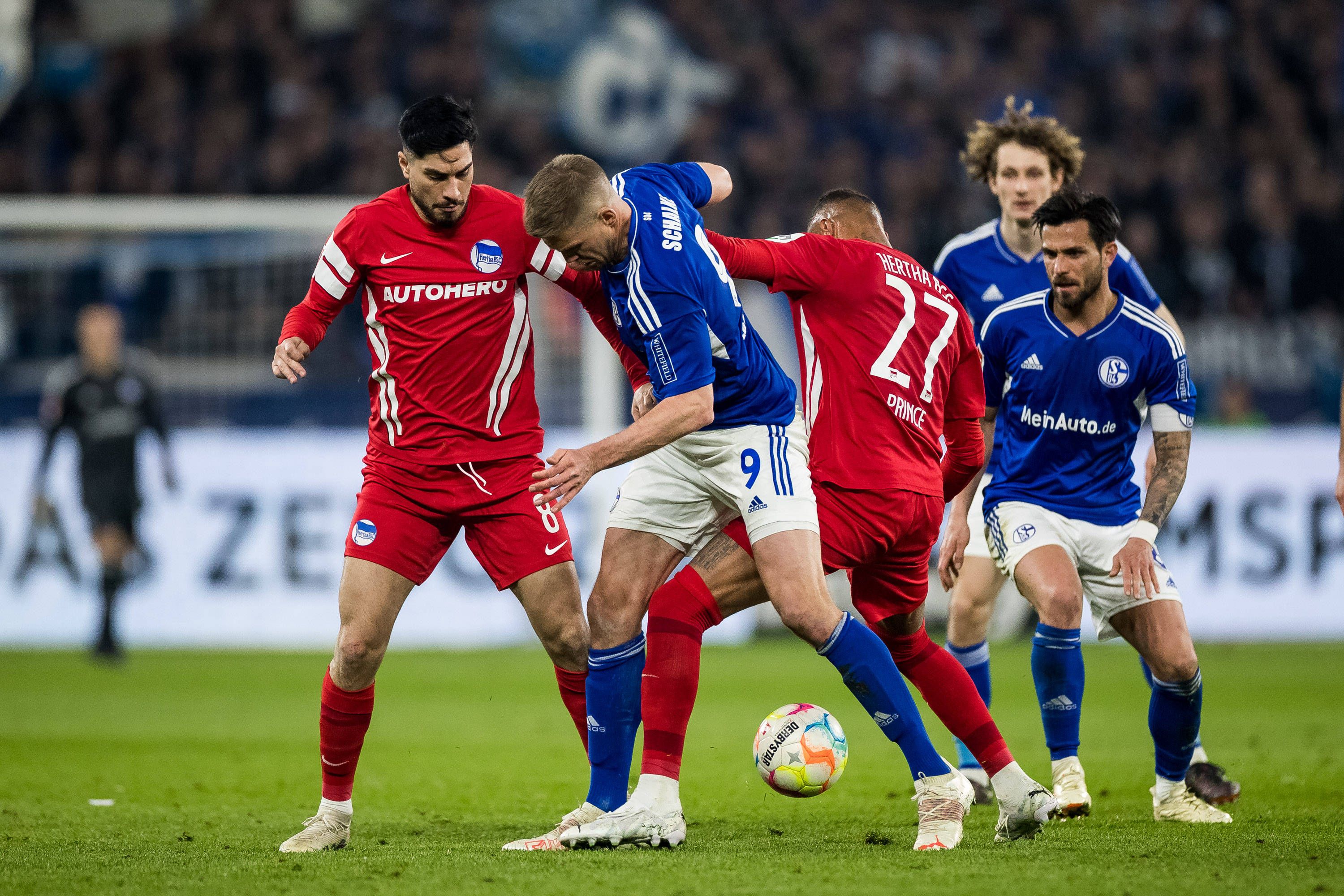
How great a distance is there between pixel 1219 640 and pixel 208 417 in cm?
858

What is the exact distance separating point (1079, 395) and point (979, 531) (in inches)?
39.0

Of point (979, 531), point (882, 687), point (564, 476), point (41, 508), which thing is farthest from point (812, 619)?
point (41, 508)

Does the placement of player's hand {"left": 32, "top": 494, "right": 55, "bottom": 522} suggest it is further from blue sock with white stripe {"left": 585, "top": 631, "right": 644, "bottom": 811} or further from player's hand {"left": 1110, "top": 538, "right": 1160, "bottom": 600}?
player's hand {"left": 1110, "top": 538, "right": 1160, "bottom": 600}

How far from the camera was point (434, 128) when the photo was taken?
4.69m

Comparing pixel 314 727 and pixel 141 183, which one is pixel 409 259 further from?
pixel 141 183

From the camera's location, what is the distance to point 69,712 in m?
8.72

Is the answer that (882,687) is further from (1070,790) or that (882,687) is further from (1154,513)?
(1154,513)

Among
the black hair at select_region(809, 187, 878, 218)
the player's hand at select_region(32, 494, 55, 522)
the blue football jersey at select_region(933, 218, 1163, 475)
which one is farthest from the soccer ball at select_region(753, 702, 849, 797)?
the player's hand at select_region(32, 494, 55, 522)

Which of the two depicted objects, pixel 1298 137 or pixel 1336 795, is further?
pixel 1298 137

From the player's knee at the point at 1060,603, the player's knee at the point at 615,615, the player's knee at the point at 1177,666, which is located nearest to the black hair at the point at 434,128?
the player's knee at the point at 615,615

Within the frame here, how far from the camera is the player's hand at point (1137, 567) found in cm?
504

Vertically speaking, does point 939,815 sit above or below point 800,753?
below

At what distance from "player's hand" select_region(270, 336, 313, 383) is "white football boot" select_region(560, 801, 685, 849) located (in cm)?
163

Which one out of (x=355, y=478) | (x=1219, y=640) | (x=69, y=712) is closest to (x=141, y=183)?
(x=355, y=478)
